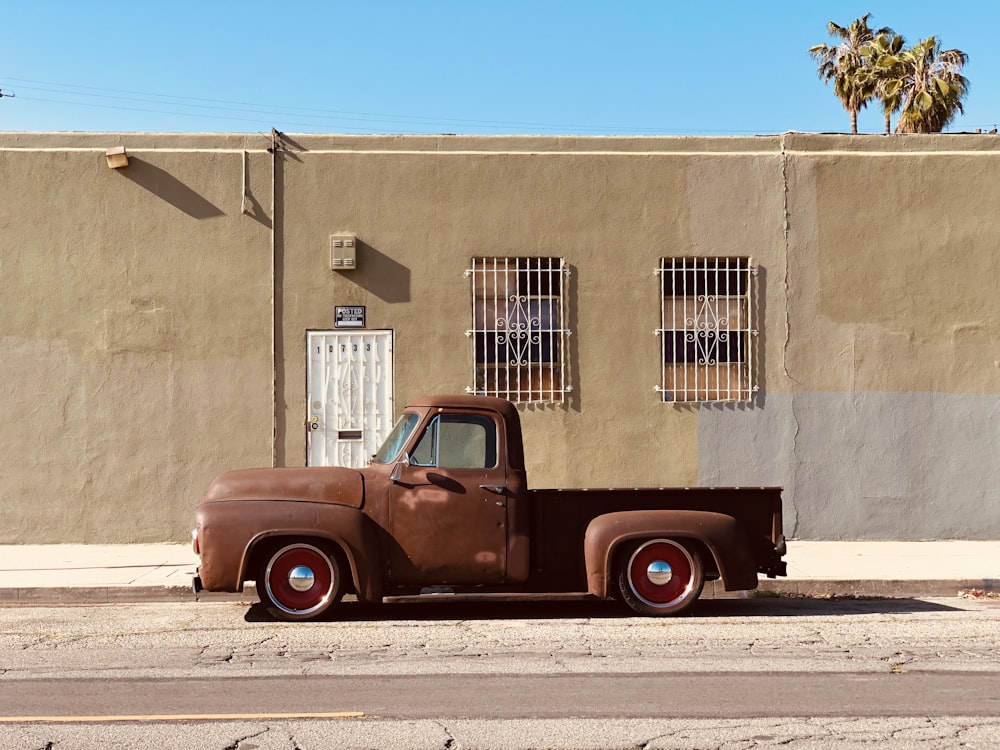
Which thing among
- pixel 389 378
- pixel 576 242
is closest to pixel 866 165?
pixel 576 242

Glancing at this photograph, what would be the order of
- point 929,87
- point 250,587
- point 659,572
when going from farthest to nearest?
point 929,87, point 250,587, point 659,572

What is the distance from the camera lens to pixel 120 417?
47.6 feet

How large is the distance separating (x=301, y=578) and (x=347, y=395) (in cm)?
536

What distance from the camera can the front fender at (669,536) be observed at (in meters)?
9.52

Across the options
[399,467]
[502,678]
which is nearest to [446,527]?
[399,467]

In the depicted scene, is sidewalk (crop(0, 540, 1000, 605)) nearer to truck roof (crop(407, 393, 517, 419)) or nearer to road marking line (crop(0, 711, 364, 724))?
truck roof (crop(407, 393, 517, 419))

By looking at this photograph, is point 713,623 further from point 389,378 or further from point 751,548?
point 389,378

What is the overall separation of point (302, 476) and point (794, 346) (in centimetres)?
752

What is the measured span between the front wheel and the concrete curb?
115 cm

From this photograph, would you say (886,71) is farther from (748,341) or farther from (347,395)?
(347,395)

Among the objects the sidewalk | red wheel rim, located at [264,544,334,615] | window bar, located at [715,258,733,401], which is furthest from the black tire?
window bar, located at [715,258,733,401]

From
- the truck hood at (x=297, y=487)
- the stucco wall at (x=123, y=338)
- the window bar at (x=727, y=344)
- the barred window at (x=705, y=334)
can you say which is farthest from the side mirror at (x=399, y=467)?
the window bar at (x=727, y=344)

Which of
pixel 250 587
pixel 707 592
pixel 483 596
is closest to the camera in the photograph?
pixel 483 596

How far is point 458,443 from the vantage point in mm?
9648
